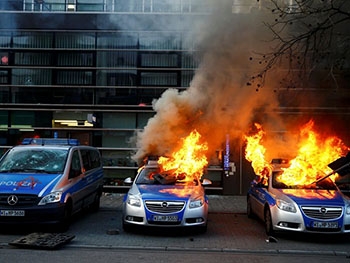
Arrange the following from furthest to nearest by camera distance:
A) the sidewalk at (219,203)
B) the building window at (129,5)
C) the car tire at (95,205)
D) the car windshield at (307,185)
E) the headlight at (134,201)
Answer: the sidewalk at (219,203)
the car tire at (95,205)
the building window at (129,5)
the car windshield at (307,185)
the headlight at (134,201)

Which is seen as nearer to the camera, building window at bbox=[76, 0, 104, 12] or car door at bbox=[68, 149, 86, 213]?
car door at bbox=[68, 149, 86, 213]

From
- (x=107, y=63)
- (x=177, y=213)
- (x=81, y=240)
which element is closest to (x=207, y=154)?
(x=177, y=213)

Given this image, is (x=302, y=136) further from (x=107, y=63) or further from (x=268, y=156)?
(x=107, y=63)

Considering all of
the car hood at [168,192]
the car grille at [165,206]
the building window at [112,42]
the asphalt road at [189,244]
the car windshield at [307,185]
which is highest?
the building window at [112,42]

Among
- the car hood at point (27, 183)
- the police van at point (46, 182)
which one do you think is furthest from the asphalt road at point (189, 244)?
the car hood at point (27, 183)

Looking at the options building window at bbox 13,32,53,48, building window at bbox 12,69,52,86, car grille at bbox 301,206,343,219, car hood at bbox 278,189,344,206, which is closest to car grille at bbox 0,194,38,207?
car hood at bbox 278,189,344,206

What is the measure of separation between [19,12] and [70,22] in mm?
1672

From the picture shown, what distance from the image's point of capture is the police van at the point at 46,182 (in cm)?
804

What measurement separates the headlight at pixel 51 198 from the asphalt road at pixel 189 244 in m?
0.78

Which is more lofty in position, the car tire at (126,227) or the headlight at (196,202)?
the headlight at (196,202)

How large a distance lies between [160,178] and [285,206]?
8.89 feet

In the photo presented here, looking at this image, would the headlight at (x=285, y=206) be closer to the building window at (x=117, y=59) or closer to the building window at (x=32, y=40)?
the building window at (x=117, y=59)

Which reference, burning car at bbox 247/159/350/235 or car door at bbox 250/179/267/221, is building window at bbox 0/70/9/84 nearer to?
car door at bbox 250/179/267/221

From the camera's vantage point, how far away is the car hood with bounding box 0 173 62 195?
814 centimetres
